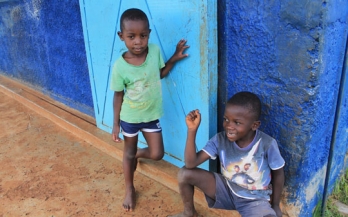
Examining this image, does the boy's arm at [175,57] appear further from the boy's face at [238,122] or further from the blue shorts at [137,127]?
the boy's face at [238,122]

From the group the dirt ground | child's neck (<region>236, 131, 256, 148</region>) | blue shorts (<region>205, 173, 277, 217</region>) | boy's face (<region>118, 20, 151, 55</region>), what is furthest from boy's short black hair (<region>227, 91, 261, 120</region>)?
the dirt ground

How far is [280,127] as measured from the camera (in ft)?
6.19

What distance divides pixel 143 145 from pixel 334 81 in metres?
1.81

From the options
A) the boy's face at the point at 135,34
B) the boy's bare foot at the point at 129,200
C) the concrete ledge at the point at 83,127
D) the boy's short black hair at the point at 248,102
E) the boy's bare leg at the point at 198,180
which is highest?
the boy's face at the point at 135,34

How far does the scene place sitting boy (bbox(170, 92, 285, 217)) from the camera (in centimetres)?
172

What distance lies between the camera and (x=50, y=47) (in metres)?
4.35

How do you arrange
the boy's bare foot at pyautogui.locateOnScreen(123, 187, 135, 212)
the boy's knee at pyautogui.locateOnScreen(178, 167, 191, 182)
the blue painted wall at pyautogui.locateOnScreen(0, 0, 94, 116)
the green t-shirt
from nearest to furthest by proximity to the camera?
the boy's knee at pyautogui.locateOnScreen(178, 167, 191, 182) → the green t-shirt → the boy's bare foot at pyautogui.locateOnScreen(123, 187, 135, 212) → the blue painted wall at pyautogui.locateOnScreen(0, 0, 94, 116)

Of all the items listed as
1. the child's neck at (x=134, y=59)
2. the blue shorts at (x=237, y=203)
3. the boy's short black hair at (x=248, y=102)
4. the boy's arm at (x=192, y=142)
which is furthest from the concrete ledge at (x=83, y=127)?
the child's neck at (x=134, y=59)

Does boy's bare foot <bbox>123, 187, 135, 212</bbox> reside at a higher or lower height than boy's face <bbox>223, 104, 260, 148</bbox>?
lower

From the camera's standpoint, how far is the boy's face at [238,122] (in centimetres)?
169

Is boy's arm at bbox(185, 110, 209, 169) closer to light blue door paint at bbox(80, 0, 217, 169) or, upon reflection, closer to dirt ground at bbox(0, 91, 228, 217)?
light blue door paint at bbox(80, 0, 217, 169)

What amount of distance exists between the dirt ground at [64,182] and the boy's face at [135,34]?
1254mm

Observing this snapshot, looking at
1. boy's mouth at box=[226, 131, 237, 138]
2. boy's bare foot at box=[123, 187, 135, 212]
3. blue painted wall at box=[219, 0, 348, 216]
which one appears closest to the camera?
blue painted wall at box=[219, 0, 348, 216]

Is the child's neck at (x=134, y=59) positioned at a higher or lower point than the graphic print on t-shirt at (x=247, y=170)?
higher
